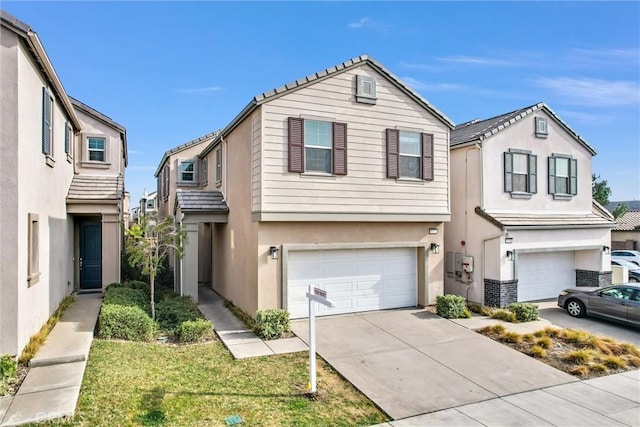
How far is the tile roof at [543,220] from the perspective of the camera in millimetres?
13480

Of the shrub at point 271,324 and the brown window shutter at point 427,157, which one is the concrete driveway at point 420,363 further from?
the brown window shutter at point 427,157

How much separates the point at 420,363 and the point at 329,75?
8109mm

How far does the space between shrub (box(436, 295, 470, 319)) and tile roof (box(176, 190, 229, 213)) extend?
7894 millimetres

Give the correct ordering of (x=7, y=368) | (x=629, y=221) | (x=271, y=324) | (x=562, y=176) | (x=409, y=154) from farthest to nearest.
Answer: (x=629, y=221)
(x=562, y=176)
(x=409, y=154)
(x=271, y=324)
(x=7, y=368)

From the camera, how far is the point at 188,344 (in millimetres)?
9328

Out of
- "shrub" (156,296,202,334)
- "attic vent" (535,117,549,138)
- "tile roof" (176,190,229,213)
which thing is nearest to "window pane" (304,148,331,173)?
"tile roof" (176,190,229,213)

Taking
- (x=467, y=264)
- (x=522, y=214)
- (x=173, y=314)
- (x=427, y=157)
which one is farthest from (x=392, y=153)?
(x=173, y=314)

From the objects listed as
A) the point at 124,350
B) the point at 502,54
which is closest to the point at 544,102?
the point at 502,54

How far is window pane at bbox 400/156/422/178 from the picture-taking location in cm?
1227

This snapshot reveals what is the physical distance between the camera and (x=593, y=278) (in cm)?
1545

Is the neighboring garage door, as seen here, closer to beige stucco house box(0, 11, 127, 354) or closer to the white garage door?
the white garage door

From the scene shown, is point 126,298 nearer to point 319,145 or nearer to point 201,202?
point 201,202

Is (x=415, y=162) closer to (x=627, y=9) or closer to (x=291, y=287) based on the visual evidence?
(x=291, y=287)

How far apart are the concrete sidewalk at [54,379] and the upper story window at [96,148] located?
7.45 m
